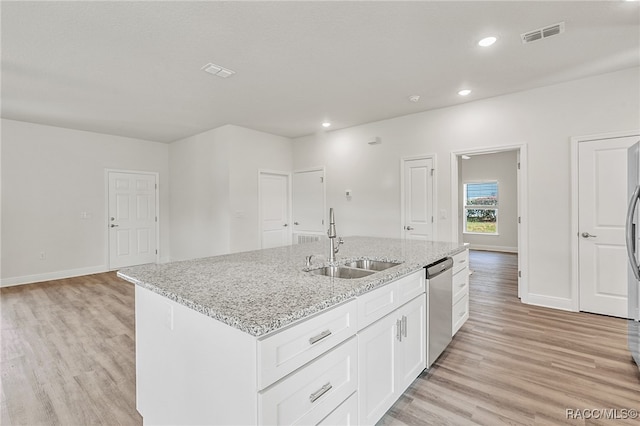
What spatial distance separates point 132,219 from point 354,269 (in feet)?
19.4

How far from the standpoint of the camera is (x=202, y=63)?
305 centimetres

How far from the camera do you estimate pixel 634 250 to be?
2.23m

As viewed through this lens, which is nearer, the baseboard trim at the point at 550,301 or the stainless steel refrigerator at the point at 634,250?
the stainless steel refrigerator at the point at 634,250

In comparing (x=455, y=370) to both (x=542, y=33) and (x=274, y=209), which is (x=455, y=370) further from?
(x=274, y=209)

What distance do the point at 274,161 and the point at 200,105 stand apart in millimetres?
2049

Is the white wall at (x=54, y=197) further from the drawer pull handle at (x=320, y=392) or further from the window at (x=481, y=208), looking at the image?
the window at (x=481, y=208)

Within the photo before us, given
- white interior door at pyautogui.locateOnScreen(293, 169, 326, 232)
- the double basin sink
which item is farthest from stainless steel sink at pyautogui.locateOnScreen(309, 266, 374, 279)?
white interior door at pyautogui.locateOnScreen(293, 169, 326, 232)

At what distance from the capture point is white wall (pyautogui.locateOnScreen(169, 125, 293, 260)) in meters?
5.39

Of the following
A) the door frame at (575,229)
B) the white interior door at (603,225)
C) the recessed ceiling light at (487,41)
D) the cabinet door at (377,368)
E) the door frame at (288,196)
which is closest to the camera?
the cabinet door at (377,368)

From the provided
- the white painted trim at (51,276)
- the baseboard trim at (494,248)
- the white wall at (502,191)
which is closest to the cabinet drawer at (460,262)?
the white wall at (502,191)

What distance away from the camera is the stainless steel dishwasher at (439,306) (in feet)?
7.25

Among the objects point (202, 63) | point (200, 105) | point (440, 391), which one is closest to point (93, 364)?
point (440, 391)

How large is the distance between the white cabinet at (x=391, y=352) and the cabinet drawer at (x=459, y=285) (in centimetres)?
67

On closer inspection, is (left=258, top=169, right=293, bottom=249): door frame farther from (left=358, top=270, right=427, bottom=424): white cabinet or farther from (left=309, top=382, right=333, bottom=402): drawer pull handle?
(left=309, top=382, right=333, bottom=402): drawer pull handle
